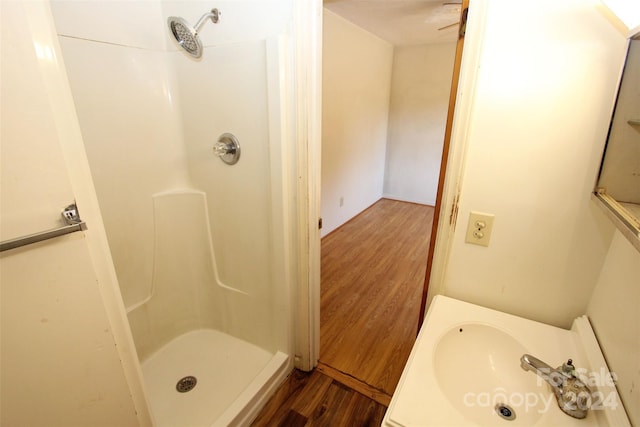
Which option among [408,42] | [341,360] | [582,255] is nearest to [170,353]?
[341,360]

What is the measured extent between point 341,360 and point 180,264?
1121 millimetres

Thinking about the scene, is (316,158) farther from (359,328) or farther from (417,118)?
(417,118)

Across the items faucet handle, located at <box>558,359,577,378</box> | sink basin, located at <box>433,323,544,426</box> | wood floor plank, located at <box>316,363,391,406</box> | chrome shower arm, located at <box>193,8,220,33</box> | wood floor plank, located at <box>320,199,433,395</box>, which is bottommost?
wood floor plank, located at <box>316,363,391,406</box>

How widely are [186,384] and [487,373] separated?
1.42 m

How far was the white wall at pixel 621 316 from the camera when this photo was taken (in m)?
0.61

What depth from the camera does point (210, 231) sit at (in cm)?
168

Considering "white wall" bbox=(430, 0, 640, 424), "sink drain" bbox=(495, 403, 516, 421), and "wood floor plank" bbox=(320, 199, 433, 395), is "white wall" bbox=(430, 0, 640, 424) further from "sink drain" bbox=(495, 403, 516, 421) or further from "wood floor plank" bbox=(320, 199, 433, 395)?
"wood floor plank" bbox=(320, 199, 433, 395)

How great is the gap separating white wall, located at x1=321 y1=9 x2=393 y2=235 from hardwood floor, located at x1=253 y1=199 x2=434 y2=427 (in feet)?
1.76

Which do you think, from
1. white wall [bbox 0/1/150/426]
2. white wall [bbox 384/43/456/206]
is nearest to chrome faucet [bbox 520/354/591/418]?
white wall [bbox 0/1/150/426]

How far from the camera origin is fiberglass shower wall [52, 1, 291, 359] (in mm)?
1229

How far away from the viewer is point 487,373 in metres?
0.91

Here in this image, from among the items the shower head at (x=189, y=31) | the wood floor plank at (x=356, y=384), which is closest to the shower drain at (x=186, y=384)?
the wood floor plank at (x=356, y=384)

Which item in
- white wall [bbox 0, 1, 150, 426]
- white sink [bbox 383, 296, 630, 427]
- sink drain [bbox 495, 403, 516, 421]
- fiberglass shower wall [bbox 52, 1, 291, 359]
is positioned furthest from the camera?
fiberglass shower wall [bbox 52, 1, 291, 359]

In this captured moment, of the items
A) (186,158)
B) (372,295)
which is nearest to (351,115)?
(372,295)
